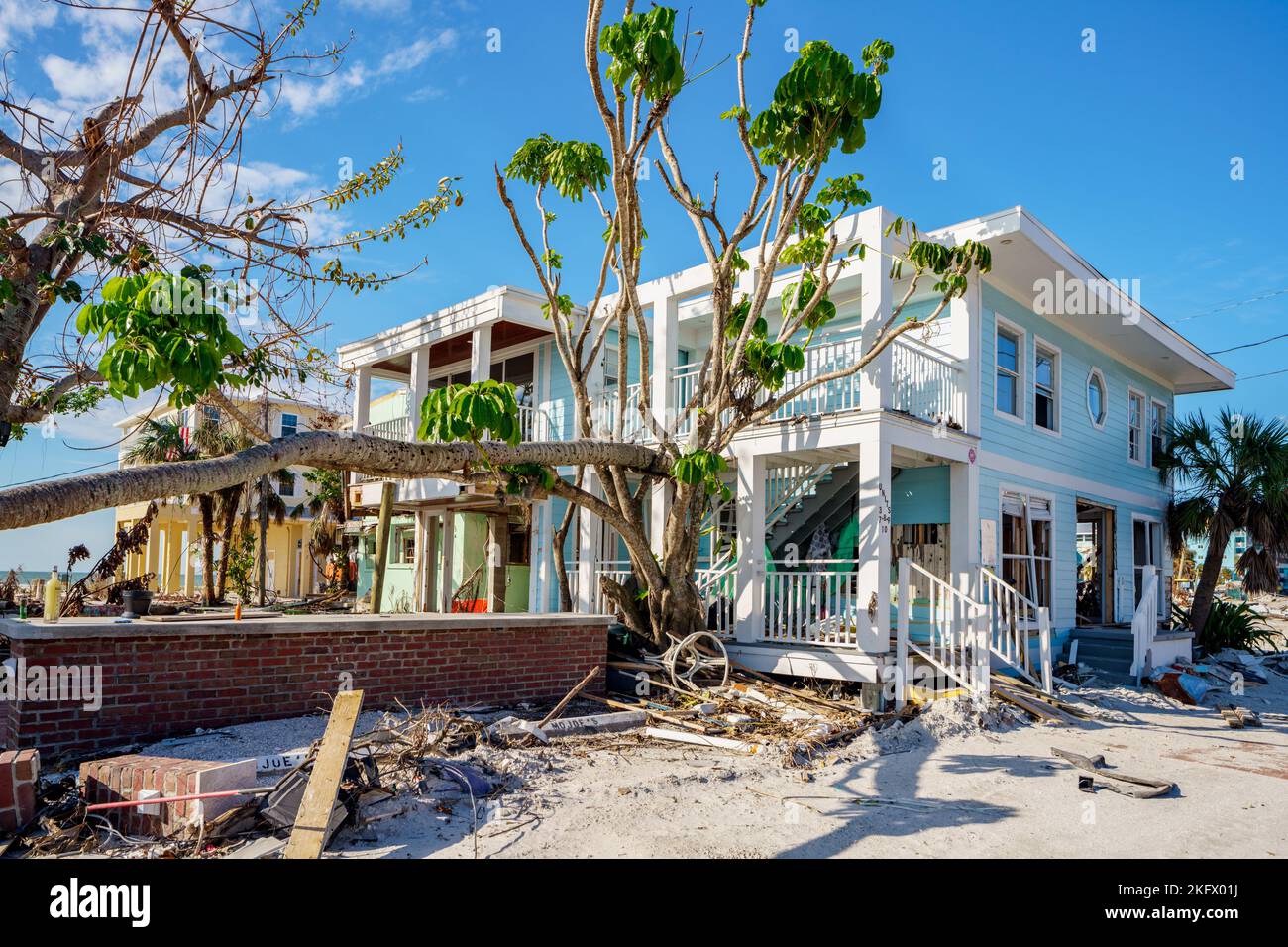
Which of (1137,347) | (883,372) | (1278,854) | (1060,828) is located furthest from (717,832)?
(1137,347)

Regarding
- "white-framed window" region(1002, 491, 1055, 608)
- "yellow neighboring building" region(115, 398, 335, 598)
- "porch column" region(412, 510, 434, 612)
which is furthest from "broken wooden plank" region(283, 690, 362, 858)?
"yellow neighboring building" region(115, 398, 335, 598)

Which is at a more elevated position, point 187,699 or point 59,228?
point 59,228

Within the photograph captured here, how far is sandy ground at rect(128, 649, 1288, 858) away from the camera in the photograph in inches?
205

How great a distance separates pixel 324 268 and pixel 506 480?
2.63 metres

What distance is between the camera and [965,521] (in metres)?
12.2

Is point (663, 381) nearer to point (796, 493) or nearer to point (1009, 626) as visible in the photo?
point (796, 493)

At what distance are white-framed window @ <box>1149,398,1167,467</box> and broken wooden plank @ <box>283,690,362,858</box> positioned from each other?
1788cm

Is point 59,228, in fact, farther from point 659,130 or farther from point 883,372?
point 883,372

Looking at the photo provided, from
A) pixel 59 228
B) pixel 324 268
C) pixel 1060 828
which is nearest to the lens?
pixel 1060 828

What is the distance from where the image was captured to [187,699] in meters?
6.93

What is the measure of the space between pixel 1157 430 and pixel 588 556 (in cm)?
1260

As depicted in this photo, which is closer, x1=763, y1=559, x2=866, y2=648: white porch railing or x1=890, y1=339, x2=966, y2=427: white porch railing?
x1=763, y1=559, x2=866, y2=648: white porch railing

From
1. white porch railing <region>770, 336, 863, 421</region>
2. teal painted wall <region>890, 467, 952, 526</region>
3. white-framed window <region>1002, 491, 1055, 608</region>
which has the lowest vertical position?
white-framed window <region>1002, 491, 1055, 608</region>

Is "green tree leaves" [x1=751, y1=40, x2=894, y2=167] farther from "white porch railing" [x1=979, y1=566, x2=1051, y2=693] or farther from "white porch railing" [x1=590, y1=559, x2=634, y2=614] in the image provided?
"white porch railing" [x1=590, y1=559, x2=634, y2=614]
